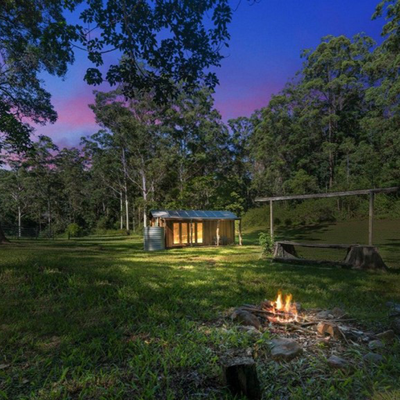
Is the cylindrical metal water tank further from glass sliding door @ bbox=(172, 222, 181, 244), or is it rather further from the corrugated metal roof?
glass sliding door @ bbox=(172, 222, 181, 244)

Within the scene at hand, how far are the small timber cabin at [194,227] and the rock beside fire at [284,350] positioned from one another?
13935 mm

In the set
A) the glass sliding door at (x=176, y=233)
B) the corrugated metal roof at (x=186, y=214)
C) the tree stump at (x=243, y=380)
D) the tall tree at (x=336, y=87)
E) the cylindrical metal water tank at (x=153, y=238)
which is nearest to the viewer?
the tree stump at (x=243, y=380)

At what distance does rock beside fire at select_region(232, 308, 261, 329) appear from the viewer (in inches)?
140

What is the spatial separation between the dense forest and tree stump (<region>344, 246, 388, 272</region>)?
17.1 m

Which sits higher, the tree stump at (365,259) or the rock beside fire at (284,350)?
the rock beside fire at (284,350)

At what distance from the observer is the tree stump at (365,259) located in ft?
26.0

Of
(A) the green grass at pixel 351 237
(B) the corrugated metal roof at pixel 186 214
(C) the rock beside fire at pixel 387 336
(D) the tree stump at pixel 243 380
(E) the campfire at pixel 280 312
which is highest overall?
(B) the corrugated metal roof at pixel 186 214

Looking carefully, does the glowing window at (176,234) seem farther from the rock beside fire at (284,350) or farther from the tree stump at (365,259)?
the rock beside fire at (284,350)

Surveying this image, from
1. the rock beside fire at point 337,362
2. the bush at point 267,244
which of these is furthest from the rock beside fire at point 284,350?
the bush at point 267,244

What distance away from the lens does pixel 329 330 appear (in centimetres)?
331

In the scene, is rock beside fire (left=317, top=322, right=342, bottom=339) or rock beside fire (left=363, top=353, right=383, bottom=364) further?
rock beside fire (left=317, top=322, right=342, bottom=339)

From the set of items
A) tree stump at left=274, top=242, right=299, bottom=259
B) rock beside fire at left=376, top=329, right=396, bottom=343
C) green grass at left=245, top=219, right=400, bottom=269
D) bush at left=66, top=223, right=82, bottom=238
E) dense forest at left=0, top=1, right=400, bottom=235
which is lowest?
bush at left=66, top=223, right=82, bottom=238

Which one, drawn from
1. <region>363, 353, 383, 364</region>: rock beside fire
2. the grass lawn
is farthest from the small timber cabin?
<region>363, 353, 383, 364</region>: rock beside fire

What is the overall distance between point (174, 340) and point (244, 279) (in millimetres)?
3619
